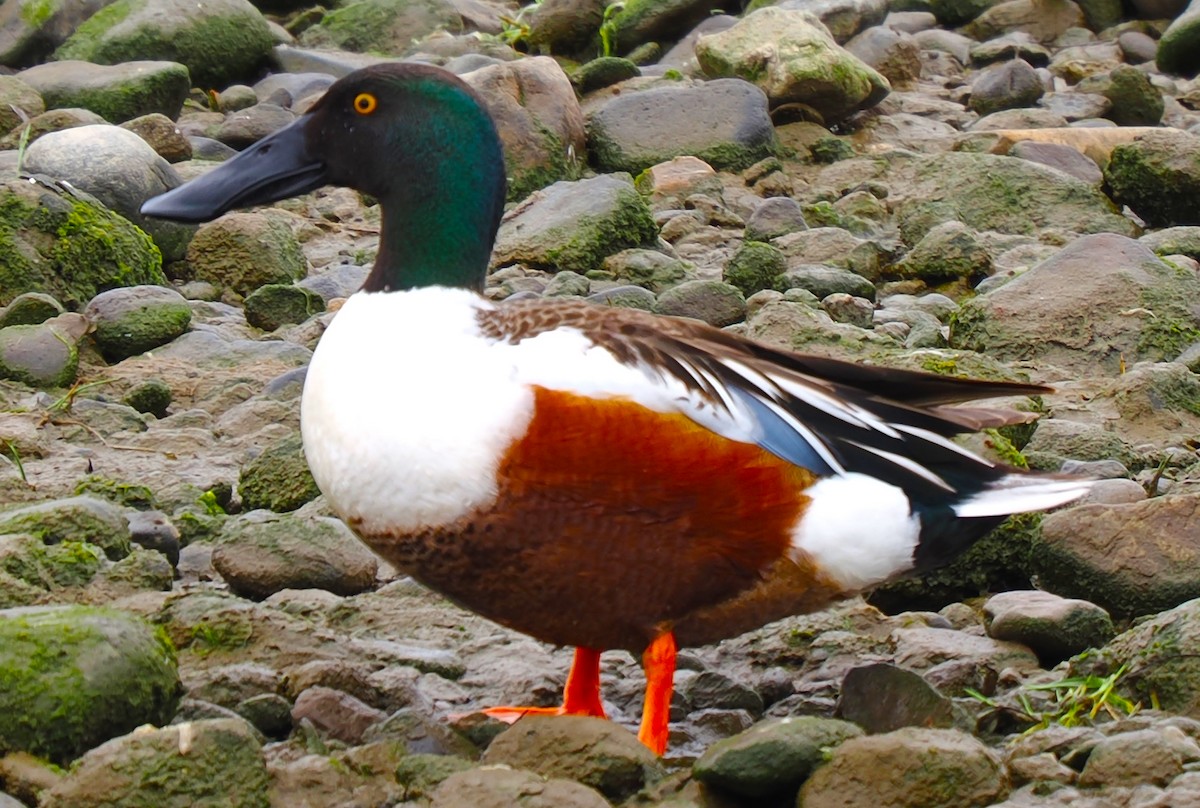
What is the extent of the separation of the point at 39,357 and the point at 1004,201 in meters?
4.21

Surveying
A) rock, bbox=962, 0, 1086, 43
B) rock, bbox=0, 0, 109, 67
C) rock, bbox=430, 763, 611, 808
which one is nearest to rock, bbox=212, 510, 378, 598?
rock, bbox=430, 763, 611, 808

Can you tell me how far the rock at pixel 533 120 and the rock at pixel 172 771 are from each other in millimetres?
5298

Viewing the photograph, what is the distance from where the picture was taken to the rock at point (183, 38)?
10.3m

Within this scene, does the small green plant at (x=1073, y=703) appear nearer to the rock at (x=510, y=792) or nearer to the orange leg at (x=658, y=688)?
the orange leg at (x=658, y=688)

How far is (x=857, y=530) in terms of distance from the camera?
3.71 m

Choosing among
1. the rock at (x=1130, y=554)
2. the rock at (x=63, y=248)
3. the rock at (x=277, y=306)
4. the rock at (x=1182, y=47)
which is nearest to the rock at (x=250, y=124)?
the rock at (x=63, y=248)

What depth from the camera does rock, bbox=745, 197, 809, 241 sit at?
7.62 m

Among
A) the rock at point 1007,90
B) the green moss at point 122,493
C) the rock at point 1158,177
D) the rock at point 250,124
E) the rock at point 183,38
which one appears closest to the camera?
the green moss at point 122,493

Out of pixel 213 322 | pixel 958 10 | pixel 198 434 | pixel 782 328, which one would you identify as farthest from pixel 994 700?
pixel 958 10

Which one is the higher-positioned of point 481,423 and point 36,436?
point 481,423

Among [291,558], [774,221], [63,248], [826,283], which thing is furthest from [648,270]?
[291,558]

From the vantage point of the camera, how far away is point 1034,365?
618 centimetres

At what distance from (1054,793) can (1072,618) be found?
916mm

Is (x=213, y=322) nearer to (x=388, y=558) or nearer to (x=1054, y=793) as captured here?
(x=388, y=558)
